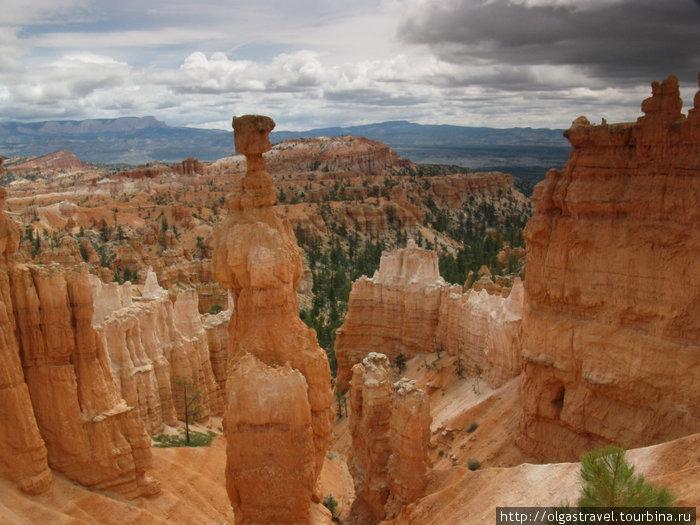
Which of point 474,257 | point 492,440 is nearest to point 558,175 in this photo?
point 492,440

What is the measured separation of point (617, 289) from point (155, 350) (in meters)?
15.6

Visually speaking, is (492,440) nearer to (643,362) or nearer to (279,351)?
(643,362)

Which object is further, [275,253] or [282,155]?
[282,155]

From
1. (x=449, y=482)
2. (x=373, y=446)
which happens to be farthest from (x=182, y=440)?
(x=449, y=482)

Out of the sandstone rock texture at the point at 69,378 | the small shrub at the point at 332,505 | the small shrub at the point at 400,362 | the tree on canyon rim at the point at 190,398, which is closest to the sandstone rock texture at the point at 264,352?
the sandstone rock texture at the point at 69,378

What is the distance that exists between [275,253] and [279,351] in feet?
7.59

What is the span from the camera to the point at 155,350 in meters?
21.5

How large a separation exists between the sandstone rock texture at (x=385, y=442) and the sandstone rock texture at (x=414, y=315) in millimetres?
7467

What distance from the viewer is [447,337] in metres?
28.4

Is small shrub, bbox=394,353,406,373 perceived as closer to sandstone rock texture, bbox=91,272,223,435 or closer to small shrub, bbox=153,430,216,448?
sandstone rock texture, bbox=91,272,223,435

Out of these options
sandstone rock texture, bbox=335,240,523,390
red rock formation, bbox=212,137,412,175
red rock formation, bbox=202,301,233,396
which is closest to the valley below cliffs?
sandstone rock texture, bbox=335,240,523,390

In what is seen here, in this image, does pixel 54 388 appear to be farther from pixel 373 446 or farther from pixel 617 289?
pixel 617 289

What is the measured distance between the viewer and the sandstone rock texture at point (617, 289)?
14.5 m

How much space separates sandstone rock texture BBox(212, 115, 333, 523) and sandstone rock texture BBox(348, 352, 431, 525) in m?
2.56
